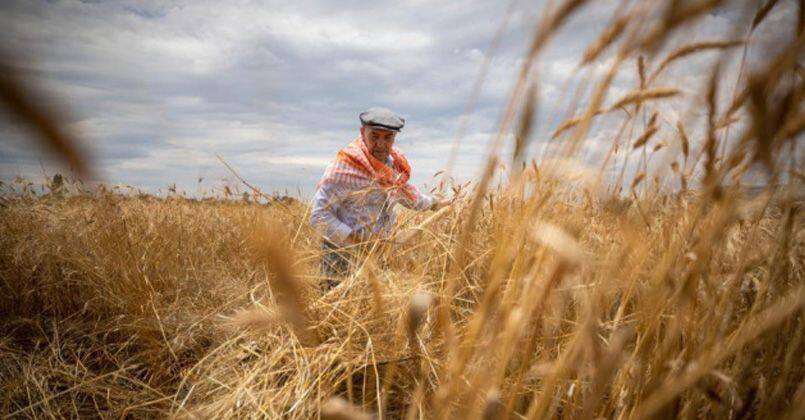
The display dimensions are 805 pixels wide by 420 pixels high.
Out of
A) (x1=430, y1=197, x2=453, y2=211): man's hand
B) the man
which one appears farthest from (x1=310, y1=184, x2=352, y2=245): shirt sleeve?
(x1=430, y1=197, x2=453, y2=211): man's hand

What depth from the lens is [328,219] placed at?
271 cm

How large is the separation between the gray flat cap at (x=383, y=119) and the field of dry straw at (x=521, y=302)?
3.16ft

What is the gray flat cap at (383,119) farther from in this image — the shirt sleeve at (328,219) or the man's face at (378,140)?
the shirt sleeve at (328,219)

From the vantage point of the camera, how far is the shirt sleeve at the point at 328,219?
2.55 meters

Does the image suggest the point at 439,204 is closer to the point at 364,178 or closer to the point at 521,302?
the point at 364,178

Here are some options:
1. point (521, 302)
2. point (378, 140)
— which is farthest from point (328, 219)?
point (521, 302)

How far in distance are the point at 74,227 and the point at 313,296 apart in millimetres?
2586

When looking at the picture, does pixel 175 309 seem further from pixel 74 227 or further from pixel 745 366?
pixel 745 366

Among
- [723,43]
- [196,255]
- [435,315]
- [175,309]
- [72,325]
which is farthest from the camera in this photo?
[196,255]

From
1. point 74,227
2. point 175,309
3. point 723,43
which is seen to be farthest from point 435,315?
point 74,227

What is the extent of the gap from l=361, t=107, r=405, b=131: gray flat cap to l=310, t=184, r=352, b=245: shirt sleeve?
1.81ft

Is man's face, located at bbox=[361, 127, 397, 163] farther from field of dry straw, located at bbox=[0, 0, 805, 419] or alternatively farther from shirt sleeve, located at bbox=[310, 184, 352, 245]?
field of dry straw, located at bbox=[0, 0, 805, 419]

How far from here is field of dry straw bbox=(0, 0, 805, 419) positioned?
688mm

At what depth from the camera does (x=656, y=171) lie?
3.30ft
